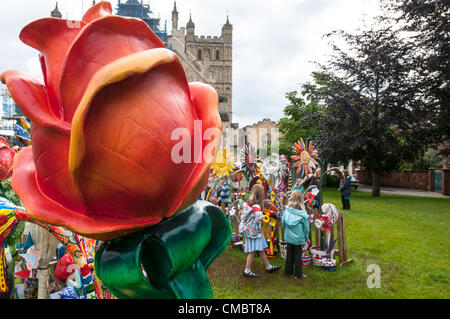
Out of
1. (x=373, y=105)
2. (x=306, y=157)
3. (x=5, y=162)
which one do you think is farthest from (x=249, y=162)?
(x=373, y=105)

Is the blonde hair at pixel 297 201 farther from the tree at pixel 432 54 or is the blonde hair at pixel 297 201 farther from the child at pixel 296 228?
the tree at pixel 432 54

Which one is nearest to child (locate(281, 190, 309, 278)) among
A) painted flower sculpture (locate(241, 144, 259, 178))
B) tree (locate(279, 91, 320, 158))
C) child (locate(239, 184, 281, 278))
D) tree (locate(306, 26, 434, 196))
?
child (locate(239, 184, 281, 278))

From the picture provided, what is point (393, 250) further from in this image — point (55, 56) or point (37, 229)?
point (55, 56)

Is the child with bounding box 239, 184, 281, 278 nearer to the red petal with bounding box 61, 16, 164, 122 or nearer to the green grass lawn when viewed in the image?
the green grass lawn

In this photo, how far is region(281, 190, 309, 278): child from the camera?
17.6 feet

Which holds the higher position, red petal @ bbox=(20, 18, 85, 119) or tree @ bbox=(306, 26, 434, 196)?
tree @ bbox=(306, 26, 434, 196)

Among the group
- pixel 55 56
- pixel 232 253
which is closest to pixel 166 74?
pixel 55 56

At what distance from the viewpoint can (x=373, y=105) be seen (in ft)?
63.3

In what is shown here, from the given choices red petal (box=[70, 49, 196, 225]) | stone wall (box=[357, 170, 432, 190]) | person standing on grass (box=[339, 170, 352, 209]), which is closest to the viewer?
red petal (box=[70, 49, 196, 225])

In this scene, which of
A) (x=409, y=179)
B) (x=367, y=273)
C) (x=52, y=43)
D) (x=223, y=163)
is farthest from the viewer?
(x=409, y=179)

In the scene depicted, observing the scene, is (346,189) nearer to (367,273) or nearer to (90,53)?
(367,273)

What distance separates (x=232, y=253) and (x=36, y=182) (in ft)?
21.1

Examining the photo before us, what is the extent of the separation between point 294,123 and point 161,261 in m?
28.8

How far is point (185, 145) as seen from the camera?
3.67 feet
